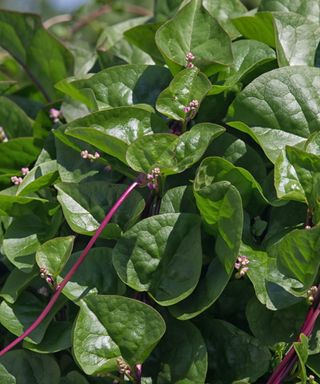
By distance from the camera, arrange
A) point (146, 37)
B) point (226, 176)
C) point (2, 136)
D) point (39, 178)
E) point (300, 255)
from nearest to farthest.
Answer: point (300, 255) → point (226, 176) → point (39, 178) → point (146, 37) → point (2, 136)

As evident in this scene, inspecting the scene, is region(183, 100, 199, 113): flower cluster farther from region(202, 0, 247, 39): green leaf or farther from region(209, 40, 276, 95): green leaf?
region(202, 0, 247, 39): green leaf

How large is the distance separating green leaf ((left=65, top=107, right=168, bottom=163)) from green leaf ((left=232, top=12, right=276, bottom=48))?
8.8 inches

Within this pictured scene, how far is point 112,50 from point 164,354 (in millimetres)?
584

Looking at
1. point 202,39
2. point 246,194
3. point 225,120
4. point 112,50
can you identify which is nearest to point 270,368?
point 246,194

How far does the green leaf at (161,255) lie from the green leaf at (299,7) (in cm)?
47

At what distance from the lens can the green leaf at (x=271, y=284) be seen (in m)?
0.96

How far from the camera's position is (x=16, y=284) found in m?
1.13

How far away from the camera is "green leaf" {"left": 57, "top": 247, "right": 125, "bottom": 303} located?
1.06 metres

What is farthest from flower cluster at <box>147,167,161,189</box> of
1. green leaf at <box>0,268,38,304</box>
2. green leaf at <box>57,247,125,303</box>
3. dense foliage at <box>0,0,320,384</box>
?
green leaf at <box>0,268,38,304</box>

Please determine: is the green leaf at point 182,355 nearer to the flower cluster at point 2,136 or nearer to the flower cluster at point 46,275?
the flower cluster at point 46,275

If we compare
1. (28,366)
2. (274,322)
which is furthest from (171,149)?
(28,366)

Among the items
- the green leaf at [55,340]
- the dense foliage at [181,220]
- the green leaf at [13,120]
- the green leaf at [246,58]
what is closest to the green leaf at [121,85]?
the dense foliage at [181,220]

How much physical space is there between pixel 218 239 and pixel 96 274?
0.58ft

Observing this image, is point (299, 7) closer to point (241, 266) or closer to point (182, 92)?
point (182, 92)
